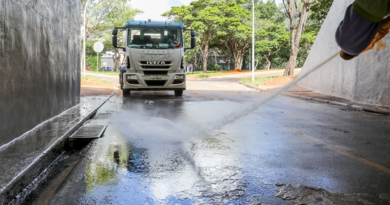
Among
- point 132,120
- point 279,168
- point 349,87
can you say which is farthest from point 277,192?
point 349,87

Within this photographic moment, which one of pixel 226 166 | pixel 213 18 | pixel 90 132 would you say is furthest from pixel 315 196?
pixel 213 18

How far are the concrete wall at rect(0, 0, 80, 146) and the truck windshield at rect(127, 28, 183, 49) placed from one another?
3.86 m

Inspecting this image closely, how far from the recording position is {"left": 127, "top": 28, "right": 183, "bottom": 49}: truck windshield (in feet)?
42.2

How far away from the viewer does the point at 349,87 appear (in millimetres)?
13227

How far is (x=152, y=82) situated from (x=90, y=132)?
7014 millimetres

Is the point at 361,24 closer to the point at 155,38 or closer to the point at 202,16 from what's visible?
the point at 155,38

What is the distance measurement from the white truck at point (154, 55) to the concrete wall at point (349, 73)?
6228mm

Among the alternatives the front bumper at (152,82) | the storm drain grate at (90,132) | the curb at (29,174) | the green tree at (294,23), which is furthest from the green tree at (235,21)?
the curb at (29,174)

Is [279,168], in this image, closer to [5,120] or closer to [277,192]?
[277,192]

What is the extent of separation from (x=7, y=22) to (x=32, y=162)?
212cm

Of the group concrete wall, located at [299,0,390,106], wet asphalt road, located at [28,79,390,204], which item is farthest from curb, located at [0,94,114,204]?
concrete wall, located at [299,0,390,106]

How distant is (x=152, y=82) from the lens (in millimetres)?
12961

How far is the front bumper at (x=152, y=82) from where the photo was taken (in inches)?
502

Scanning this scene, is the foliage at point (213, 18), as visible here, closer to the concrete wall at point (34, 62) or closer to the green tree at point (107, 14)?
the green tree at point (107, 14)
